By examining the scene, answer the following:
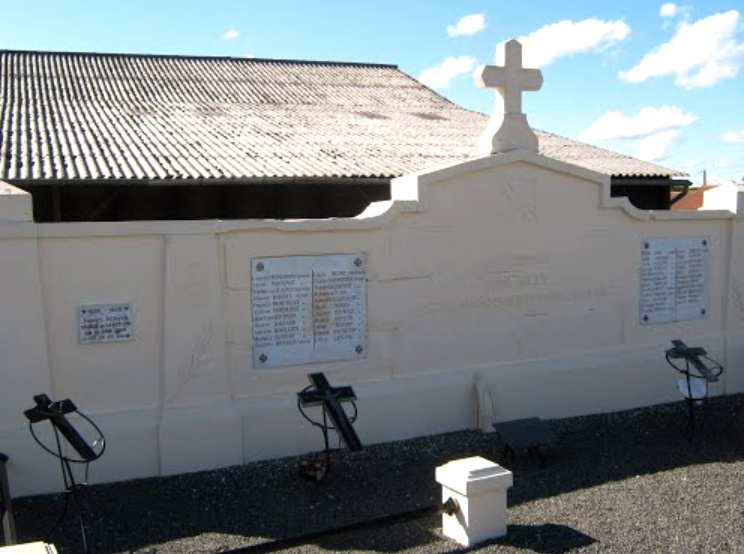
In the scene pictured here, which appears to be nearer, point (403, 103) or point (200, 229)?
point (200, 229)

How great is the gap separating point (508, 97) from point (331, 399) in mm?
3479

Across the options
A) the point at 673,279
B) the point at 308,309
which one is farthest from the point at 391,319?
the point at 673,279

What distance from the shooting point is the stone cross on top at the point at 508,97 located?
7508mm

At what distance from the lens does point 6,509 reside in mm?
4941

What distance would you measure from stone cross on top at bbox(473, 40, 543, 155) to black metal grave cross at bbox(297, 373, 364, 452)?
2.84 m

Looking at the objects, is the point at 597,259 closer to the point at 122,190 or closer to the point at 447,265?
the point at 447,265

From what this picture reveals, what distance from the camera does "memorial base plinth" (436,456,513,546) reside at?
16.0ft

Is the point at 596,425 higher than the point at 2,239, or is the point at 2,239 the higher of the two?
the point at 2,239

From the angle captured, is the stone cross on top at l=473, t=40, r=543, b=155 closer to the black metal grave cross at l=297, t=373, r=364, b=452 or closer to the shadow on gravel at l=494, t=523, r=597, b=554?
the black metal grave cross at l=297, t=373, r=364, b=452

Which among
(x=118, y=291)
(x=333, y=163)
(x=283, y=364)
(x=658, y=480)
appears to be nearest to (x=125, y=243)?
(x=118, y=291)

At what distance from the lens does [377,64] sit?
19.0 meters

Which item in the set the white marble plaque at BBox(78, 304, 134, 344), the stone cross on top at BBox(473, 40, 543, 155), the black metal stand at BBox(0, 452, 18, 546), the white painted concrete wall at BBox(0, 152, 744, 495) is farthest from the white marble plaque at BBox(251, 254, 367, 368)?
the black metal stand at BBox(0, 452, 18, 546)

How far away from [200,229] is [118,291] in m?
0.78

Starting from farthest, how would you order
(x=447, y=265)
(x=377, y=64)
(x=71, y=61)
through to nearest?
(x=377, y=64)
(x=71, y=61)
(x=447, y=265)
